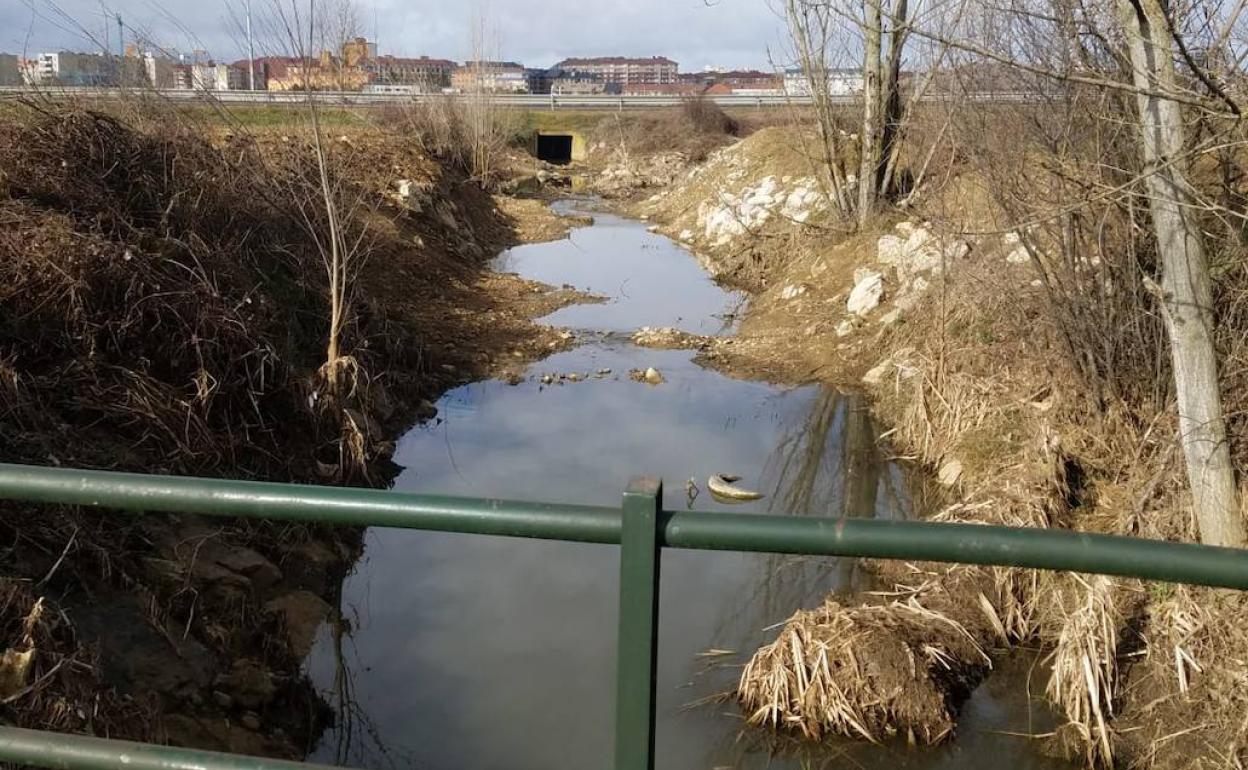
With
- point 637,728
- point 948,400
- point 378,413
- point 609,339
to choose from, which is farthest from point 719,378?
point 637,728

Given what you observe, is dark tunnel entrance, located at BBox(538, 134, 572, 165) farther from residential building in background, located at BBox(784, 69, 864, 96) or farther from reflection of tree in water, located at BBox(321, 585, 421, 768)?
reflection of tree in water, located at BBox(321, 585, 421, 768)

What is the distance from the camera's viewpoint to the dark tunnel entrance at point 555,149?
1741 inches

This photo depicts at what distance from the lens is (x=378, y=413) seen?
9.67 metres

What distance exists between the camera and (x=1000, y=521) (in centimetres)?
687

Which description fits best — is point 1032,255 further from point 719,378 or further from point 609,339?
point 609,339

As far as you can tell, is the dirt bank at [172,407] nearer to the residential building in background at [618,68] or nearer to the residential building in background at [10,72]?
the residential building in background at [10,72]

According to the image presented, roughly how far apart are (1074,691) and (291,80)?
23.6 feet

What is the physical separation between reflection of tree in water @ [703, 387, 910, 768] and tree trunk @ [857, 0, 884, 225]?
15.2ft

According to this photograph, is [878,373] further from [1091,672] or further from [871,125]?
[1091,672]

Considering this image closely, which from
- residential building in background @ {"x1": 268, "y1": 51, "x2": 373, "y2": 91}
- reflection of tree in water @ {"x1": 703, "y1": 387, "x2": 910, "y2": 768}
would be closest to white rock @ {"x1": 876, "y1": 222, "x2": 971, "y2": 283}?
reflection of tree in water @ {"x1": 703, "y1": 387, "x2": 910, "y2": 768}

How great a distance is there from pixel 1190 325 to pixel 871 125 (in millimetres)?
10102

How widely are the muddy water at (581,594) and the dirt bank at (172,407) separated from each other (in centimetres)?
38

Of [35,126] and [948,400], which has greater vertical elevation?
[35,126]

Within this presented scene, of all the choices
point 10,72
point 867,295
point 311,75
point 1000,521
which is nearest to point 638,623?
point 1000,521
